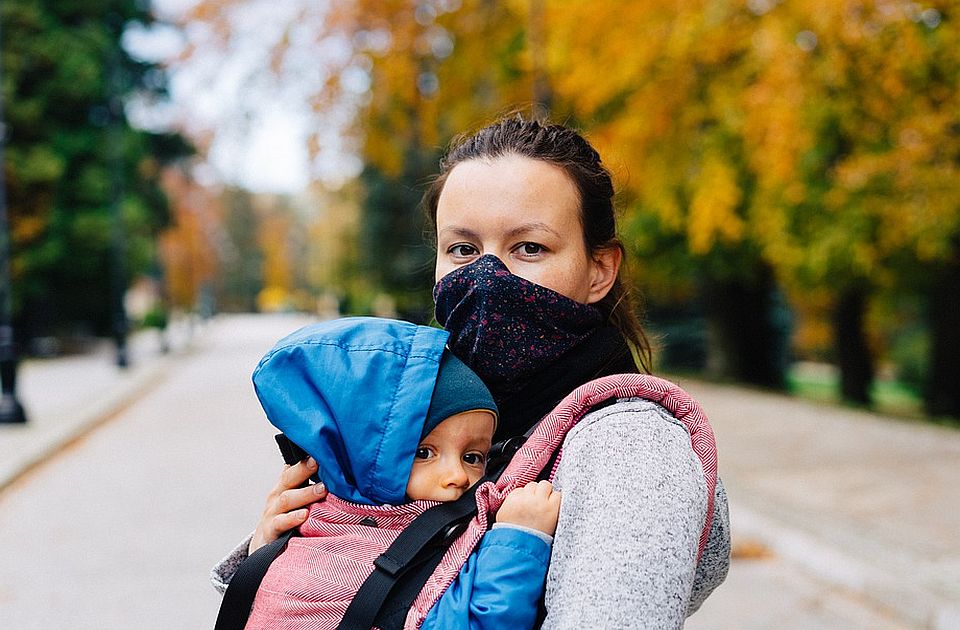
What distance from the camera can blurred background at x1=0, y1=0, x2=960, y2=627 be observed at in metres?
10.1

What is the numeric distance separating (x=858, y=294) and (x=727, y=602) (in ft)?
56.6

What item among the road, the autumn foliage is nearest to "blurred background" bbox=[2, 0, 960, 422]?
the autumn foliage

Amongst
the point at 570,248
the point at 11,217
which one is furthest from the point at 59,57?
the point at 570,248

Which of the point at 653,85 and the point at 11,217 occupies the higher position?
the point at 653,85

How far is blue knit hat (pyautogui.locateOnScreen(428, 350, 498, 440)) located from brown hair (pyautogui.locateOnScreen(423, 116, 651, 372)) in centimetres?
37

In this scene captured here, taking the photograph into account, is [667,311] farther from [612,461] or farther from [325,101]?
[612,461]

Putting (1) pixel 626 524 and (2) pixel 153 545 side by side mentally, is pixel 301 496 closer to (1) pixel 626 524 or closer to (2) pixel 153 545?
(1) pixel 626 524

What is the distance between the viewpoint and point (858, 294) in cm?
2169

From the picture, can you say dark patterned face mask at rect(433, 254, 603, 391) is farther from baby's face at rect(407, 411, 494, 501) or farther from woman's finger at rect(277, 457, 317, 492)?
woman's finger at rect(277, 457, 317, 492)

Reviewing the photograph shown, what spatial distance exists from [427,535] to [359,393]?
9.2 inches

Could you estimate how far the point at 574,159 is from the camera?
178cm

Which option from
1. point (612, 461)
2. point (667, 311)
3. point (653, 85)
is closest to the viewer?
point (612, 461)

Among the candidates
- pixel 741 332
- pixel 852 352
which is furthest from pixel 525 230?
pixel 741 332

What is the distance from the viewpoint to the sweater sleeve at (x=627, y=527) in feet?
4.23
